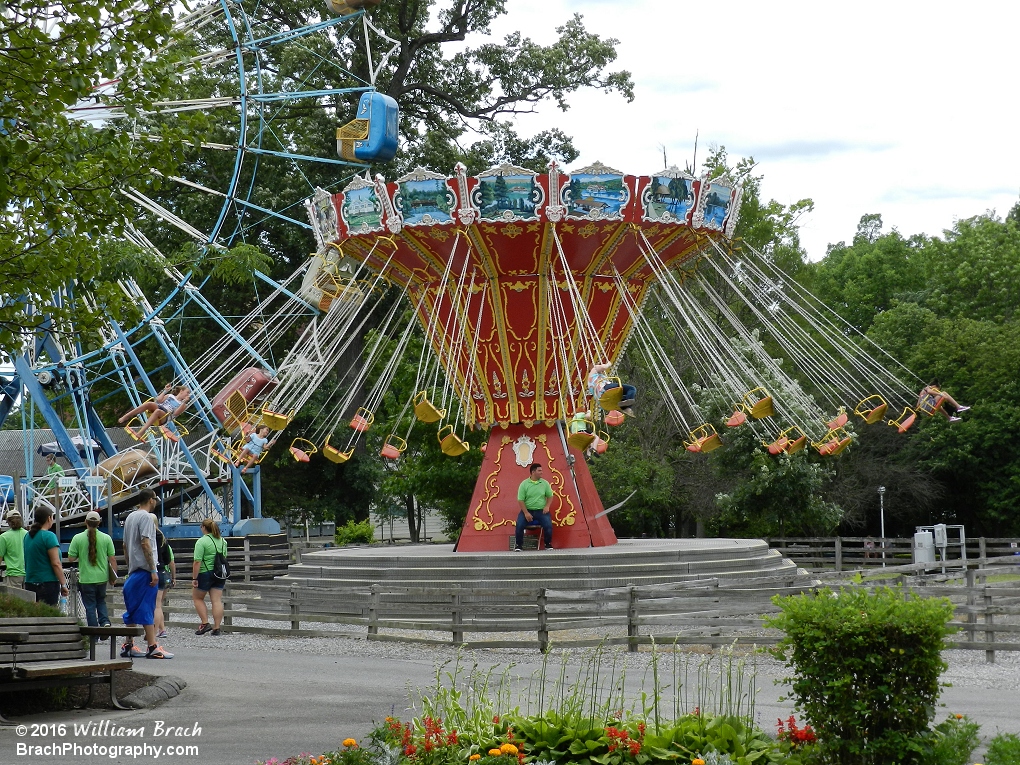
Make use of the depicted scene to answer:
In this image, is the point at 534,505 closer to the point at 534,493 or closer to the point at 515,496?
the point at 534,493

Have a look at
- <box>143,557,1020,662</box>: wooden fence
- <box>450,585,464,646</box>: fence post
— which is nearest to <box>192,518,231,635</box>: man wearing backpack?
<box>143,557,1020,662</box>: wooden fence

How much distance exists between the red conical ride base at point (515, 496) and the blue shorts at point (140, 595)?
7634 millimetres

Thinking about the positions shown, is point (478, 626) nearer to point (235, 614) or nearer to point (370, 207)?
point (235, 614)

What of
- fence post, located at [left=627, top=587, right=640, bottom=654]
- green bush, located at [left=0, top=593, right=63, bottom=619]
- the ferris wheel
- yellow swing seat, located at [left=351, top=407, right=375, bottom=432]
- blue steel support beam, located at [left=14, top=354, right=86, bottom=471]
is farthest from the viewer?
blue steel support beam, located at [left=14, top=354, right=86, bottom=471]

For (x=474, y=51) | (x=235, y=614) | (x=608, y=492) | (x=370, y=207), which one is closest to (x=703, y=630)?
(x=235, y=614)

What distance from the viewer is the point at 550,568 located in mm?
17406

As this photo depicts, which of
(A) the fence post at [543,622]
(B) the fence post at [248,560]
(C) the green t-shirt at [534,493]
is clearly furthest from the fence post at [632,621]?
(B) the fence post at [248,560]

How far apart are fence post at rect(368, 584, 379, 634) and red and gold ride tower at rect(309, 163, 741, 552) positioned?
4319mm

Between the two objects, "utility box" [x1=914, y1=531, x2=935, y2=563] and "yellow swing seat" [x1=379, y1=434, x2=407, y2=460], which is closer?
"yellow swing seat" [x1=379, y1=434, x2=407, y2=460]

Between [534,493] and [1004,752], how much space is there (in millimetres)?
12625

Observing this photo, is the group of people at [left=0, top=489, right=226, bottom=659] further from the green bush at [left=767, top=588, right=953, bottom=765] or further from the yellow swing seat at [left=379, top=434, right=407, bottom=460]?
the green bush at [left=767, top=588, right=953, bottom=765]

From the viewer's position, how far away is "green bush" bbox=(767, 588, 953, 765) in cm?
614

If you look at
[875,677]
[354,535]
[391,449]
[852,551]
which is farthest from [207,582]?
[354,535]

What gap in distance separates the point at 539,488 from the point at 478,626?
4390mm
